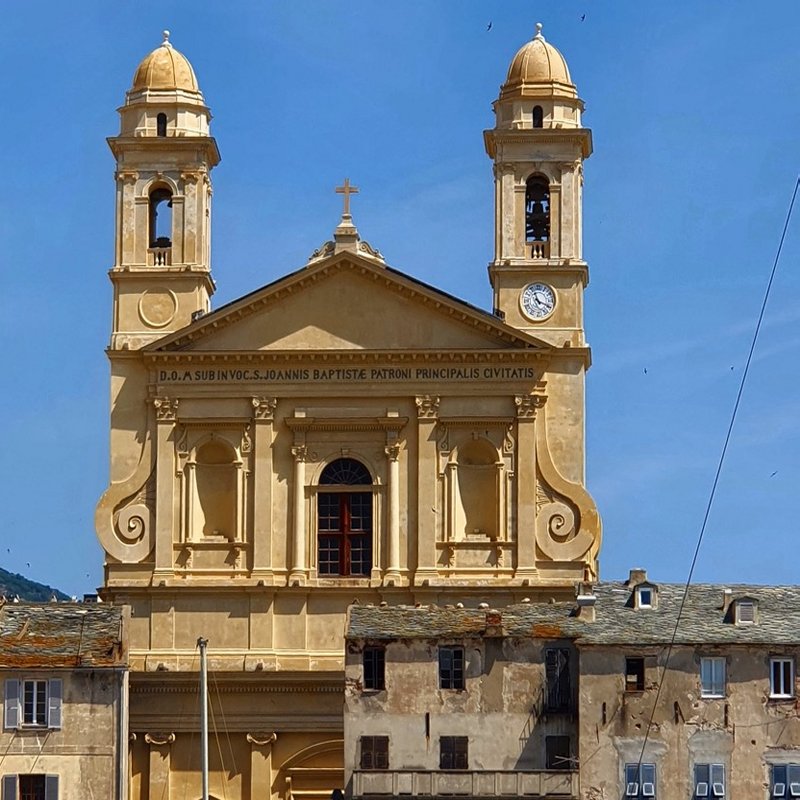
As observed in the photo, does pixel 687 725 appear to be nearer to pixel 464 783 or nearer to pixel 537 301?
pixel 464 783

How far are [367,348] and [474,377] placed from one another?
2.97 metres

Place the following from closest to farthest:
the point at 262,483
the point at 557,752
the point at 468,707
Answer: the point at 557,752 → the point at 468,707 → the point at 262,483

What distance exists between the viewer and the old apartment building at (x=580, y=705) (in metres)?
76.9

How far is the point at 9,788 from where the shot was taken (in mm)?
78125

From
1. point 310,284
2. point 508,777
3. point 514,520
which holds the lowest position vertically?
point 508,777

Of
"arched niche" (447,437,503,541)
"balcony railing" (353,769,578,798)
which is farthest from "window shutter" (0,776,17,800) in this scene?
"arched niche" (447,437,503,541)

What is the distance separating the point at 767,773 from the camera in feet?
252

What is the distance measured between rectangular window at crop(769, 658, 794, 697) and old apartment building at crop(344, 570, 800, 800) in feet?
0.07

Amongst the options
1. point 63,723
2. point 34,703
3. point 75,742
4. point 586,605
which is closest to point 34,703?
point 34,703

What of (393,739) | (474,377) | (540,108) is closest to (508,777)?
(393,739)

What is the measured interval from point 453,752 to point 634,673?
15.0 feet

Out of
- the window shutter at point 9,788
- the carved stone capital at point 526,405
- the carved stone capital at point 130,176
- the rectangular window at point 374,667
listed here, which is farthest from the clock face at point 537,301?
the window shutter at point 9,788

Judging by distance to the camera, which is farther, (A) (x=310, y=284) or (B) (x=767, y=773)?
(A) (x=310, y=284)

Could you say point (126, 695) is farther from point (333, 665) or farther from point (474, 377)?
point (474, 377)
